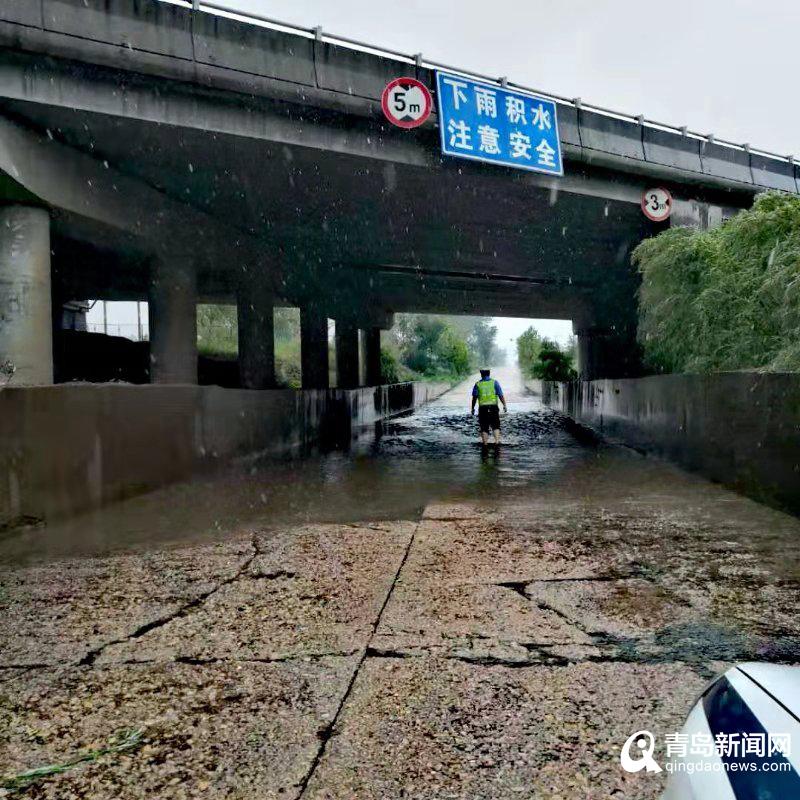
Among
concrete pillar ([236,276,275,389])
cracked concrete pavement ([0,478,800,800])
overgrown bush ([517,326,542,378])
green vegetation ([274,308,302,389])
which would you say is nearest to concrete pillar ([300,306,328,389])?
green vegetation ([274,308,302,389])

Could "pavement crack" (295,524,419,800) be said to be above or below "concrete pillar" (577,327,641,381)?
below

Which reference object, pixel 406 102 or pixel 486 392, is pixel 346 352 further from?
pixel 406 102

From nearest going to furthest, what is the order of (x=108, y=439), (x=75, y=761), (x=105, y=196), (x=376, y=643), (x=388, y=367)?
(x=75, y=761), (x=376, y=643), (x=108, y=439), (x=105, y=196), (x=388, y=367)

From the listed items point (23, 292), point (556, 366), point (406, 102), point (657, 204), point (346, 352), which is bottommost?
point (556, 366)

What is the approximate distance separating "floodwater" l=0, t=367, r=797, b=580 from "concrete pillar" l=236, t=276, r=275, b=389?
7986mm

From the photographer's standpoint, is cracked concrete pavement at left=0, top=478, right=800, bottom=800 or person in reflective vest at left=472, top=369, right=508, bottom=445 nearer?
cracked concrete pavement at left=0, top=478, right=800, bottom=800

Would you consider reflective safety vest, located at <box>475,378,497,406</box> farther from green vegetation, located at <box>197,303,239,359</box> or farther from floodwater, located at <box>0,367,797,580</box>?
green vegetation, located at <box>197,303,239,359</box>

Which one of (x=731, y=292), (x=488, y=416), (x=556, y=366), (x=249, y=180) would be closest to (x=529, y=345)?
(x=556, y=366)

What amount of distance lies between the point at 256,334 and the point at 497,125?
1095 cm

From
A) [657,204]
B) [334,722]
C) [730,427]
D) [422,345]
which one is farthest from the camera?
[422,345]

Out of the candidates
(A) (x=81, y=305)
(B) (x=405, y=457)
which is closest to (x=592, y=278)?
(B) (x=405, y=457)

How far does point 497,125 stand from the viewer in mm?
13945

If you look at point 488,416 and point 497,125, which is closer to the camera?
point 497,125

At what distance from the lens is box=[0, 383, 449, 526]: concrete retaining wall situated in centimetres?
693
